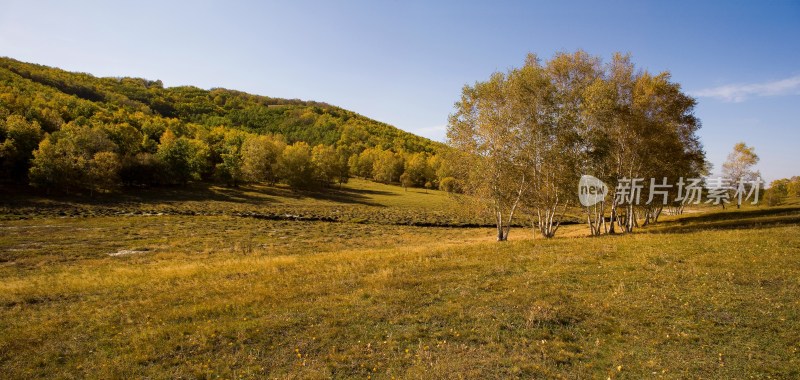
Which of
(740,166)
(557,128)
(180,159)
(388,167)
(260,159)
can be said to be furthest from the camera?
(388,167)

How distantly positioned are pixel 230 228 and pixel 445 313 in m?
52.0

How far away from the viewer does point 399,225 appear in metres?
71.3

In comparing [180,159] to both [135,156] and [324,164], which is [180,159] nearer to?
[135,156]

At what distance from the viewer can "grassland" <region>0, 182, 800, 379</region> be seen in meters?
10.7

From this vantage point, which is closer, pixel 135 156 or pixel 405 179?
pixel 135 156

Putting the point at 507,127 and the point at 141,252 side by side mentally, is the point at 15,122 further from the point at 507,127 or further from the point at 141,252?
the point at 507,127

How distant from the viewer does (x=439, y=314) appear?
47.5ft

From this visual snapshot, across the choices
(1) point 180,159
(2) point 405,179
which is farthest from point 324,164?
(1) point 180,159

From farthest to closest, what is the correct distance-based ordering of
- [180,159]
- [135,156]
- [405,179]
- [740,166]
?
[405,179], [180,159], [135,156], [740,166]

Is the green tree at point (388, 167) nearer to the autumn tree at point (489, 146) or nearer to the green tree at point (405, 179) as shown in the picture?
the green tree at point (405, 179)

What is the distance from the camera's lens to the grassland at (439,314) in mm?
10734

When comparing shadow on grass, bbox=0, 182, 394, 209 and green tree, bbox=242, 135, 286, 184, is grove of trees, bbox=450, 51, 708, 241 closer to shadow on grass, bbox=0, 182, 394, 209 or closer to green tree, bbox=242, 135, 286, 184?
shadow on grass, bbox=0, 182, 394, 209

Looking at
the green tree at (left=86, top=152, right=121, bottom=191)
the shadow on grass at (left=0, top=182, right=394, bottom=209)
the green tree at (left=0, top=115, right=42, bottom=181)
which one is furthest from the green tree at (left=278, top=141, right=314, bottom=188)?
the green tree at (left=0, top=115, right=42, bottom=181)

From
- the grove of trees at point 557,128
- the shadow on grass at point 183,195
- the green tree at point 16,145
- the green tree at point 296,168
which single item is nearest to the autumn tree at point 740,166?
the grove of trees at point 557,128
